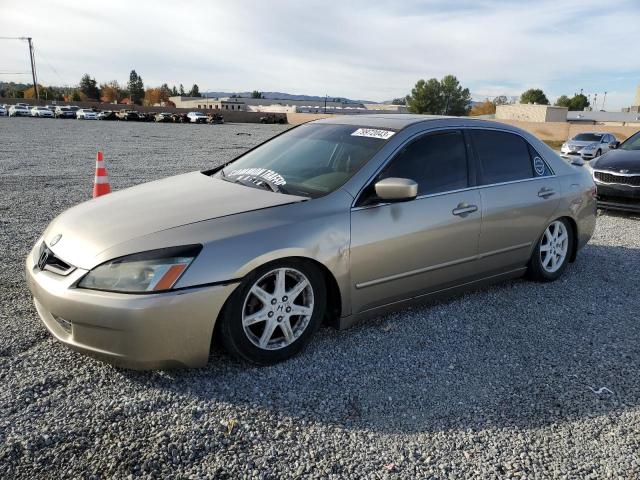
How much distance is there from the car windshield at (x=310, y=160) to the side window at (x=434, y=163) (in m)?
0.20

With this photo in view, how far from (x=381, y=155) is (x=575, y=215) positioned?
2.43m

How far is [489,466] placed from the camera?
239 centimetres

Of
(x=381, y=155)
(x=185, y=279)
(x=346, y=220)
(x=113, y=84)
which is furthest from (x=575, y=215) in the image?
(x=113, y=84)

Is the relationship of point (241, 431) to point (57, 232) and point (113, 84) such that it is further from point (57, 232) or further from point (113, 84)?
point (113, 84)

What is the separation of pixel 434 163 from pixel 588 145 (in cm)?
2064

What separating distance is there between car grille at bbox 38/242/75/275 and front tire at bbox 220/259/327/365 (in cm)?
92

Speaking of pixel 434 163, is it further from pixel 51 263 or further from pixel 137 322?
pixel 51 263

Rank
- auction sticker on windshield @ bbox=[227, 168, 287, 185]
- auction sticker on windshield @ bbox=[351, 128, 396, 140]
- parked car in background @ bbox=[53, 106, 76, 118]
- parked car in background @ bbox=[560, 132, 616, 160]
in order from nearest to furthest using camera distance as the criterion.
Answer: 1. auction sticker on windshield @ bbox=[227, 168, 287, 185]
2. auction sticker on windshield @ bbox=[351, 128, 396, 140]
3. parked car in background @ bbox=[560, 132, 616, 160]
4. parked car in background @ bbox=[53, 106, 76, 118]

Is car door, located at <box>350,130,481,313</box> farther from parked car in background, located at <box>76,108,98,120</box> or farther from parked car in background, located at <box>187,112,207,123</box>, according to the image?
parked car in background, located at <box>76,108,98,120</box>

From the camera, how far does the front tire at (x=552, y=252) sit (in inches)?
185

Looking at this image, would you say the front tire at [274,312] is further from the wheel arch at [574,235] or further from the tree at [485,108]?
the tree at [485,108]

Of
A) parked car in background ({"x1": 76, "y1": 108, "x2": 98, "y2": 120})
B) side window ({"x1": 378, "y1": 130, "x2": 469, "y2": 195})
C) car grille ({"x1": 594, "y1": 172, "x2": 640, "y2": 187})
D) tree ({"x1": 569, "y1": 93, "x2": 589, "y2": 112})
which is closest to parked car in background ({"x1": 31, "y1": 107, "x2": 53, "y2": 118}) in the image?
parked car in background ({"x1": 76, "y1": 108, "x2": 98, "y2": 120})

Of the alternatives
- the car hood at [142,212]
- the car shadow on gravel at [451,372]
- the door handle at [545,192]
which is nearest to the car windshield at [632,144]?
the door handle at [545,192]

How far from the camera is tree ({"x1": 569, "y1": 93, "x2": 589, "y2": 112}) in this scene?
12381 cm
